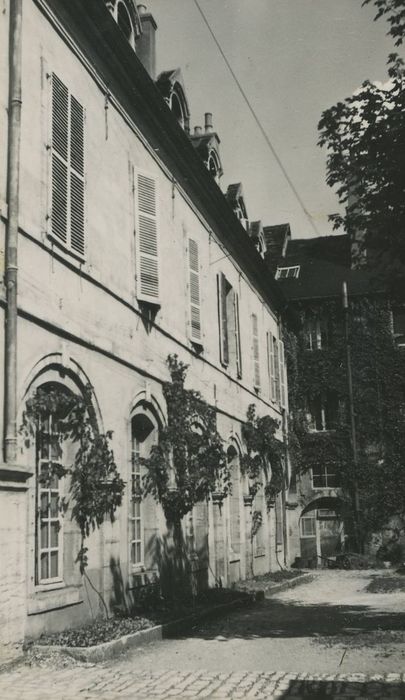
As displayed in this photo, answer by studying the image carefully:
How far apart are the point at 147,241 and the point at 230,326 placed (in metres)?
6.84

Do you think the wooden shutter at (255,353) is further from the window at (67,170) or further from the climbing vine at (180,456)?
the window at (67,170)

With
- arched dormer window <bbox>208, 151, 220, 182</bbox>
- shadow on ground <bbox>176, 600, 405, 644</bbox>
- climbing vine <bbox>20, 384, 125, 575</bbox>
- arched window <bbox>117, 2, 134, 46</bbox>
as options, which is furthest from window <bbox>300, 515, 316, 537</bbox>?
arched window <bbox>117, 2, 134, 46</bbox>

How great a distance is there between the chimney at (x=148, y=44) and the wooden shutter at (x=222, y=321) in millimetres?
4886

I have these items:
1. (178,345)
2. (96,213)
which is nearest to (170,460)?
(178,345)

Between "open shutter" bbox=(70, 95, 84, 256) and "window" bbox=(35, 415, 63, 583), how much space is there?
2300 millimetres

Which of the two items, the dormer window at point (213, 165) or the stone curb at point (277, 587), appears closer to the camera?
the stone curb at point (277, 587)

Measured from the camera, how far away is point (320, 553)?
1048 inches

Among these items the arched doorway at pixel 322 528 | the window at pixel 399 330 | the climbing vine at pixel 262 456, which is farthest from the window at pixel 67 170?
the arched doorway at pixel 322 528

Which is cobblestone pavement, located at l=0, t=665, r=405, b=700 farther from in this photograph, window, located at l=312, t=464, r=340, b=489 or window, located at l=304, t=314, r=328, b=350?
window, located at l=304, t=314, r=328, b=350

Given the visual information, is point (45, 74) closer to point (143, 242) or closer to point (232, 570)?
point (143, 242)

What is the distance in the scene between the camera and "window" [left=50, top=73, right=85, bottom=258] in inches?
373

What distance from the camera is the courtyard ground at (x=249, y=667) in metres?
6.48

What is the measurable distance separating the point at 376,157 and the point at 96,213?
12.3 ft

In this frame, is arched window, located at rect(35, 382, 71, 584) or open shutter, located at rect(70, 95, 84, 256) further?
open shutter, located at rect(70, 95, 84, 256)
